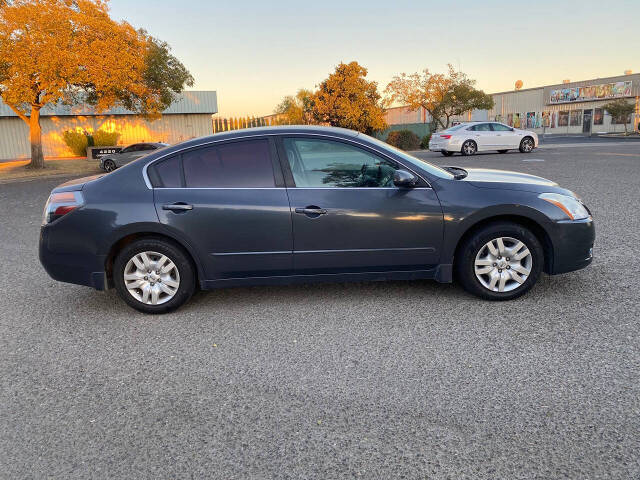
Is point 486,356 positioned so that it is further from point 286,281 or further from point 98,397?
point 98,397

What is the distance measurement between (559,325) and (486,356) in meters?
0.88

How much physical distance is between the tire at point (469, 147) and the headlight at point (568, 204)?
19679 millimetres

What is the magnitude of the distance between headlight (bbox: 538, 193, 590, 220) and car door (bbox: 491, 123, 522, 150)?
20270 mm

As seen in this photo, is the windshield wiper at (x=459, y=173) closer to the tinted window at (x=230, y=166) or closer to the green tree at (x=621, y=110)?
the tinted window at (x=230, y=166)

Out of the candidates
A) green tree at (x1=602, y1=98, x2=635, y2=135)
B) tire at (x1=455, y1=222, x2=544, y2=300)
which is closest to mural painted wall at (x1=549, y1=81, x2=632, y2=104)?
green tree at (x1=602, y1=98, x2=635, y2=135)

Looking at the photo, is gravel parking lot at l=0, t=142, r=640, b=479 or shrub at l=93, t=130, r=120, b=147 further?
shrub at l=93, t=130, r=120, b=147

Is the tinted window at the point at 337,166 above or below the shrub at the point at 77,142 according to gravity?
below

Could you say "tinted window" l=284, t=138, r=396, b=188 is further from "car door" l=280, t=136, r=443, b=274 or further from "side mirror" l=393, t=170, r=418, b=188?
"side mirror" l=393, t=170, r=418, b=188

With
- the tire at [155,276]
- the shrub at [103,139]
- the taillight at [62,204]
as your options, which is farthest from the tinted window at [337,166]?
the shrub at [103,139]

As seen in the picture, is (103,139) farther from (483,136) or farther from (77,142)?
(483,136)

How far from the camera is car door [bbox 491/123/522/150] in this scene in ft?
76.6

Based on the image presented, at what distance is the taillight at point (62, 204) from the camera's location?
14.2ft

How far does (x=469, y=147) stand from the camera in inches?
920

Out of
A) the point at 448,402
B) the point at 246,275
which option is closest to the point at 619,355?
the point at 448,402
